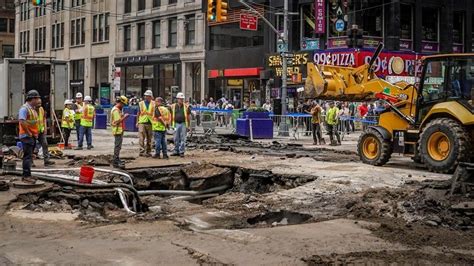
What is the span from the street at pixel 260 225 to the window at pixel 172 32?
35.4 metres

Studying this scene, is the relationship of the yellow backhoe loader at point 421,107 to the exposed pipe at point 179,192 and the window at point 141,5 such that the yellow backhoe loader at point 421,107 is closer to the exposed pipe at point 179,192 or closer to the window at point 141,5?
the exposed pipe at point 179,192

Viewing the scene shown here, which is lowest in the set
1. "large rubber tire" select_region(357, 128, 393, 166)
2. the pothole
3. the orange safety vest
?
the pothole

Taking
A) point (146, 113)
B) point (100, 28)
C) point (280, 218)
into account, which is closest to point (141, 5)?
point (100, 28)

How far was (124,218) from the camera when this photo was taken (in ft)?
29.7

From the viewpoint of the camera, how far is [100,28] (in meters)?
56.5

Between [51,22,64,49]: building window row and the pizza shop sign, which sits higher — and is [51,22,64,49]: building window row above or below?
above

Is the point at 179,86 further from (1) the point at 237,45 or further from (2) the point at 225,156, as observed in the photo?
(2) the point at 225,156

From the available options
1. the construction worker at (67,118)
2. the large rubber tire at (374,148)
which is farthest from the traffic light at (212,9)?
the large rubber tire at (374,148)

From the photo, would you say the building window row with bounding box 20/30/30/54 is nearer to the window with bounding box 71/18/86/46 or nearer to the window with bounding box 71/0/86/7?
the window with bounding box 71/18/86/46

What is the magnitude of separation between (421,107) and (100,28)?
4608 cm

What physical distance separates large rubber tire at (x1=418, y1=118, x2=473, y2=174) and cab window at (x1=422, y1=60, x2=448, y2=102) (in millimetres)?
717

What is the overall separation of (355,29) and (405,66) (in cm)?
1237

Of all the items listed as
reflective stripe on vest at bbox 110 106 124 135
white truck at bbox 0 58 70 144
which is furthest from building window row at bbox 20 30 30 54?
reflective stripe on vest at bbox 110 106 124 135

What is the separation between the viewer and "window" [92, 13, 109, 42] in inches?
2194
